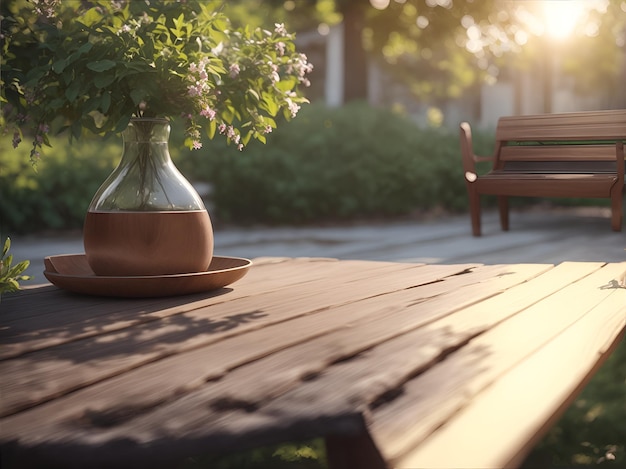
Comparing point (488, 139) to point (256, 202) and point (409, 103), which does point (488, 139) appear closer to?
point (256, 202)

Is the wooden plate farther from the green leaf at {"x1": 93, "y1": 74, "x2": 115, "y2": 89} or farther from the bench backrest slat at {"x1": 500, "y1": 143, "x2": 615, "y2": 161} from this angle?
the bench backrest slat at {"x1": 500, "y1": 143, "x2": 615, "y2": 161}

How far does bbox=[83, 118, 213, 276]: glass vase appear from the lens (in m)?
2.40

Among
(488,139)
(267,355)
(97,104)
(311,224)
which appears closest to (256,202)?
(311,224)

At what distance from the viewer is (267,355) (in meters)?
1.62

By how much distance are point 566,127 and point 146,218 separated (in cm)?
492

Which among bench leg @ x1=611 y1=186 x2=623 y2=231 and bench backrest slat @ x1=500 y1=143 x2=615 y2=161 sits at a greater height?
bench backrest slat @ x1=500 y1=143 x2=615 y2=161

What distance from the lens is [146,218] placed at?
239cm

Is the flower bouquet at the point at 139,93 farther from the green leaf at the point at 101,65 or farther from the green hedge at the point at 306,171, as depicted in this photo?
the green hedge at the point at 306,171

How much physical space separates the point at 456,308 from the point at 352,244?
4.50 meters

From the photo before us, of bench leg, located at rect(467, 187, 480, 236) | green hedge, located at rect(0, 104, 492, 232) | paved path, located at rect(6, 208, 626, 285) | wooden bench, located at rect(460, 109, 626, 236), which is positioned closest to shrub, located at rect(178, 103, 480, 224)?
green hedge, located at rect(0, 104, 492, 232)

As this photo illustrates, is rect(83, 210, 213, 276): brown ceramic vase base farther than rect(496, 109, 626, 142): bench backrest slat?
No

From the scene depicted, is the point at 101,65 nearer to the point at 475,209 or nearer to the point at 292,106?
the point at 292,106

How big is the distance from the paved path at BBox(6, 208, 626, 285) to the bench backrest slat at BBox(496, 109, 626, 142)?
0.85m

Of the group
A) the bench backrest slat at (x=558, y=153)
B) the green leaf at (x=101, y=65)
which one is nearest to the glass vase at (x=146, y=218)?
the green leaf at (x=101, y=65)
